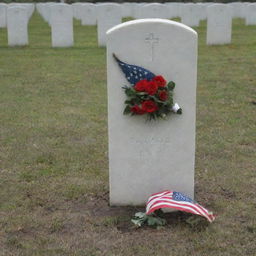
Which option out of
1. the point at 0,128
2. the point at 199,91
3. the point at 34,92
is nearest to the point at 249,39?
the point at 199,91

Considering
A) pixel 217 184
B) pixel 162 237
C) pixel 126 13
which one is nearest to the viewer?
pixel 162 237

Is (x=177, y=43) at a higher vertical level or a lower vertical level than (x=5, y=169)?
higher

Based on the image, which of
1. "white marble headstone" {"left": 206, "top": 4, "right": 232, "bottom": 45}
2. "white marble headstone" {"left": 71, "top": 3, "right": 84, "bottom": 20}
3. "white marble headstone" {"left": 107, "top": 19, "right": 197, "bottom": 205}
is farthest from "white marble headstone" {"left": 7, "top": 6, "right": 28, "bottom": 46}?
"white marble headstone" {"left": 107, "top": 19, "right": 197, "bottom": 205}

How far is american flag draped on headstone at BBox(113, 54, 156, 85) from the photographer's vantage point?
12.9 ft

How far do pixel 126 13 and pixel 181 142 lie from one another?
2087 centimetres

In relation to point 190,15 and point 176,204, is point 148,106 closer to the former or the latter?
point 176,204

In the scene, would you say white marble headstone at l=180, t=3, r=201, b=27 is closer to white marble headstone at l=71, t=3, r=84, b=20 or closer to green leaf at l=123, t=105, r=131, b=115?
white marble headstone at l=71, t=3, r=84, b=20

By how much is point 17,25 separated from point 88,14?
273 inches

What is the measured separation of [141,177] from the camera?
13.9 feet

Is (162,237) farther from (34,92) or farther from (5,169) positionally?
(34,92)

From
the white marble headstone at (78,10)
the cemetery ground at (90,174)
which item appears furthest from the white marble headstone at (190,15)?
the cemetery ground at (90,174)

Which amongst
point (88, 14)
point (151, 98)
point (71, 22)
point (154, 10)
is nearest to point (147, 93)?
point (151, 98)

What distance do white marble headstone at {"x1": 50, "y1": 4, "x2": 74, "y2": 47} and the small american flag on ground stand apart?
1070cm

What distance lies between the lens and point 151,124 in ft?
13.6
